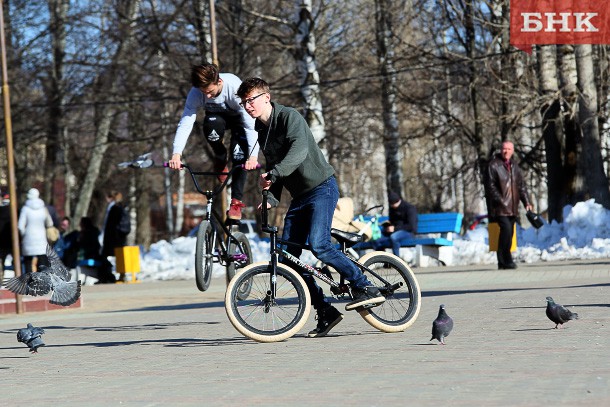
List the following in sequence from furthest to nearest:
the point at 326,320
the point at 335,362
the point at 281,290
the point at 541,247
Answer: the point at 541,247 < the point at 326,320 < the point at 281,290 < the point at 335,362

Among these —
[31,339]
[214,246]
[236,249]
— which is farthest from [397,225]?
[31,339]

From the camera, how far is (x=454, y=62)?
3123cm

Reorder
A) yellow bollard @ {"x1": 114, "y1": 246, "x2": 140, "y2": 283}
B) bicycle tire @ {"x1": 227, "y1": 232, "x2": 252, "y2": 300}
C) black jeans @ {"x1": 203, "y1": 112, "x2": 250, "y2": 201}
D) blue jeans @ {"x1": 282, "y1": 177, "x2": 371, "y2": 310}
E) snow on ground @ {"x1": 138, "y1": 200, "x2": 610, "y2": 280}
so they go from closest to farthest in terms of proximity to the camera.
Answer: blue jeans @ {"x1": 282, "y1": 177, "x2": 371, "y2": 310}
black jeans @ {"x1": 203, "y1": 112, "x2": 250, "y2": 201}
bicycle tire @ {"x1": 227, "y1": 232, "x2": 252, "y2": 300}
snow on ground @ {"x1": 138, "y1": 200, "x2": 610, "y2": 280}
yellow bollard @ {"x1": 114, "y1": 246, "x2": 140, "y2": 283}

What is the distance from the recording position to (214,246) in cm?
1195

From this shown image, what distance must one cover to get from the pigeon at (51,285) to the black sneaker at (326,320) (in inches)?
71.8

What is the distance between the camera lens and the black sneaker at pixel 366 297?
30.5 ft

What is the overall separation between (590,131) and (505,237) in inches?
326

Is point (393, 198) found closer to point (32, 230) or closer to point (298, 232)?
point (32, 230)

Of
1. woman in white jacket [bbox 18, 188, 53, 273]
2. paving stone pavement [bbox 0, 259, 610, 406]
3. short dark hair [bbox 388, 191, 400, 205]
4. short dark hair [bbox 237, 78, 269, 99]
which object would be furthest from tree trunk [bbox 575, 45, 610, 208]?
short dark hair [bbox 237, 78, 269, 99]

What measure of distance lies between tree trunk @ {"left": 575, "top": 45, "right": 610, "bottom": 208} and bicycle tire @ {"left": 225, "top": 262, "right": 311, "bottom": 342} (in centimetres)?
1807

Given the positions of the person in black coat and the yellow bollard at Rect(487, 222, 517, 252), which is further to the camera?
the person in black coat

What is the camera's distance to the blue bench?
23.4m

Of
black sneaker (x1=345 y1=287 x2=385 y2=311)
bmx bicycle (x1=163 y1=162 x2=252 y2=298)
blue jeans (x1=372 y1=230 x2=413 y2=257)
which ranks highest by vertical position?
bmx bicycle (x1=163 y1=162 x2=252 y2=298)

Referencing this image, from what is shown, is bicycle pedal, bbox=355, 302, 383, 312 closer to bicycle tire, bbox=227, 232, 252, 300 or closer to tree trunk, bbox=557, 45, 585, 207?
bicycle tire, bbox=227, 232, 252, 300
